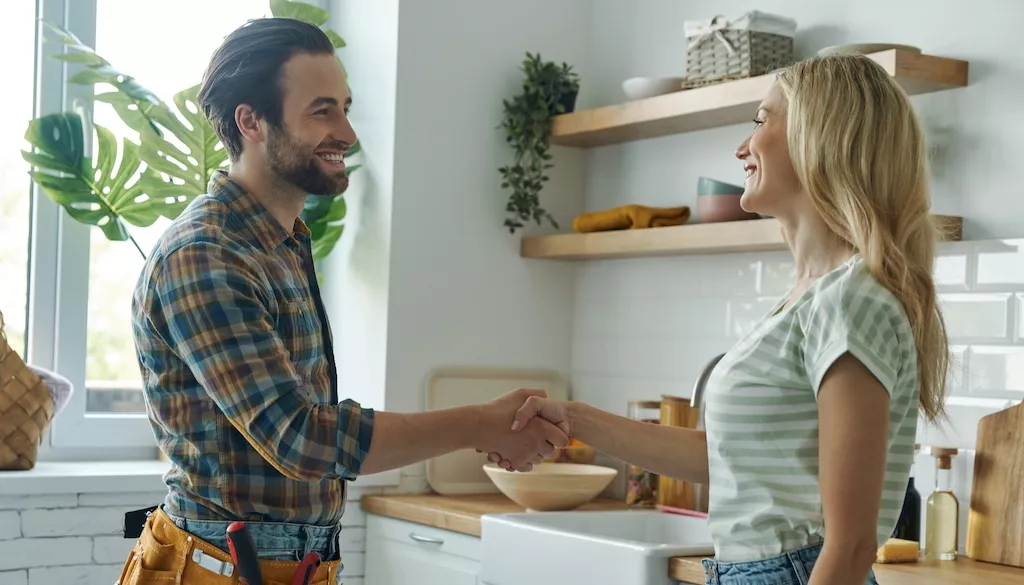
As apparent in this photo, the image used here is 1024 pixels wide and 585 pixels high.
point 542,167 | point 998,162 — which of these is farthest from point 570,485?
point 998,162

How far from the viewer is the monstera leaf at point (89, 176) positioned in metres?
3.51

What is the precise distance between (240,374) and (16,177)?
7.36ft

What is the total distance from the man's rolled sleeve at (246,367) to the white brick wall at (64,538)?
1.60 m

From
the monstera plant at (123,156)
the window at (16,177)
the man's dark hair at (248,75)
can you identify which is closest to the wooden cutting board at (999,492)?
the man's dark hair at (248,75)

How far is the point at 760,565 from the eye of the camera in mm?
1779

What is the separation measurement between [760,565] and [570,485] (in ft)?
5.33

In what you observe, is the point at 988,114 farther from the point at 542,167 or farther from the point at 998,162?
the point at 542,167

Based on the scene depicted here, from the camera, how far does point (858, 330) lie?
1681 millimetres

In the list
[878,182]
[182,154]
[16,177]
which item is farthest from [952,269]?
[16,177]

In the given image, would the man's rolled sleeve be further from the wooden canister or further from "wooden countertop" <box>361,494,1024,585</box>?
the wooden canister

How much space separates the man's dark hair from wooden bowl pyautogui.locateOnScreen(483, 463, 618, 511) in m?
1.47

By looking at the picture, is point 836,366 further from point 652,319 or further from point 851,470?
point 652,319

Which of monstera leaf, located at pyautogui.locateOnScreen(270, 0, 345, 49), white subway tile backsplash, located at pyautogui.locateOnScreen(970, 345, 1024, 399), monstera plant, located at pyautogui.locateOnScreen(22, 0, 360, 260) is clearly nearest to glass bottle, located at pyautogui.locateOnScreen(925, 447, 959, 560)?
white subway tile backsplash, located at pyautogui.locateOnScreen(970, 345, 1024, 399)

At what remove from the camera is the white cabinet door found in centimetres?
329
